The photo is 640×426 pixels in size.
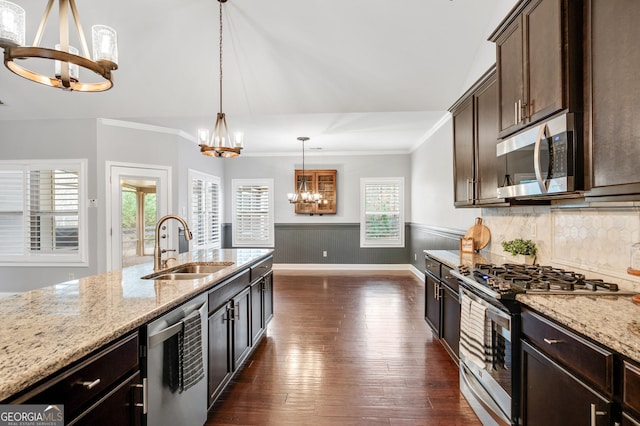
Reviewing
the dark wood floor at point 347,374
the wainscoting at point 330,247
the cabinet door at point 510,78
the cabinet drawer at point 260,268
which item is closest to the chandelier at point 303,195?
the wainscoting at point 330,247

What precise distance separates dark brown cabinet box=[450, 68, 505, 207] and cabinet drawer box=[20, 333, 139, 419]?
2.46 m

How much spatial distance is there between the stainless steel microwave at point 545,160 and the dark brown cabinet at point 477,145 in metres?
0.20

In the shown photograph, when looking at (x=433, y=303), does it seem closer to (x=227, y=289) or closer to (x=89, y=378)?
(x=227, y=289)

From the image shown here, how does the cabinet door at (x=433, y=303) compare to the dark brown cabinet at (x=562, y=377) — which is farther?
the cabinet door at (x=433, y=303)

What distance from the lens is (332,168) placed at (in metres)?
7.37

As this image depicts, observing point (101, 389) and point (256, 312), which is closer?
point (101, 389)

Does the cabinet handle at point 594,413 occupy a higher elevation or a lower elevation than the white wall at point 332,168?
Answer: lower

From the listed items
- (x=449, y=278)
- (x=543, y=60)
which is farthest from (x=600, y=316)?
(x=449, y=278)

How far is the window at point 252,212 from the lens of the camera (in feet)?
24.7

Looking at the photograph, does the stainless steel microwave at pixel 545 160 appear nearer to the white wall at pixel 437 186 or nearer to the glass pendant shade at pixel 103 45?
the white wall at pixel 437 186

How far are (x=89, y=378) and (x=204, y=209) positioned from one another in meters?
5.67

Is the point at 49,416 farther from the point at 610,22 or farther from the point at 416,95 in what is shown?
the point at 416,95

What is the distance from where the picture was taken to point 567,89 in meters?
1.59
